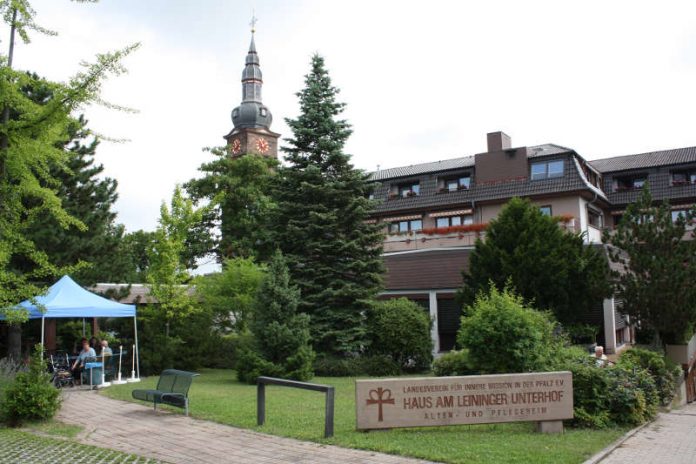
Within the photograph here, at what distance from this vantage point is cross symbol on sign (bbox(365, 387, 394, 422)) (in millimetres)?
10094

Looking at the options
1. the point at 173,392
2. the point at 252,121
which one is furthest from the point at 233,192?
the point at 252,121

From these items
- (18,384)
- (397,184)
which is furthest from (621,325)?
(18,384)

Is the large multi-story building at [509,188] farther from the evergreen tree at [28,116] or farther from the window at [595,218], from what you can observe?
the evergreen tree at [28,116]

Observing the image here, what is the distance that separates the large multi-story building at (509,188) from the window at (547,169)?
6 cm

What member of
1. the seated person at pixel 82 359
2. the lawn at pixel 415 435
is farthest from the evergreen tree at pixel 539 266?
the seated person at pixel 82 359

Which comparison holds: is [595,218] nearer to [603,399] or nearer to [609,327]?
[609,327]

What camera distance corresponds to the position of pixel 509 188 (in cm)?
3603

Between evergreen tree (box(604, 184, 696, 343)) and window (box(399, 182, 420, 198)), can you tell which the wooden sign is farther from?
window (box(399, 182, 420, 198))

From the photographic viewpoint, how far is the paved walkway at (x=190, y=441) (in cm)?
851

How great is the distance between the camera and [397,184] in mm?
40938

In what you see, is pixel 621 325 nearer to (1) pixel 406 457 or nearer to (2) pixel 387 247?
(2) pixel 387 247

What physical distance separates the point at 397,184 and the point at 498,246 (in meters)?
20.9

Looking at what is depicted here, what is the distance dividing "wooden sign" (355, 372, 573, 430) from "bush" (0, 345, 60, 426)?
5.88 metres

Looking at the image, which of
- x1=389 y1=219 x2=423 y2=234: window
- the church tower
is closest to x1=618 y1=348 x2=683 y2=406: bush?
x1=389 y1=219 x2=423 y2=234: window
